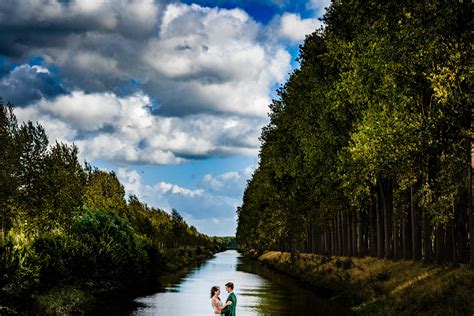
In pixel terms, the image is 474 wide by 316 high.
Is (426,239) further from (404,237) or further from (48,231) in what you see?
(48,231)

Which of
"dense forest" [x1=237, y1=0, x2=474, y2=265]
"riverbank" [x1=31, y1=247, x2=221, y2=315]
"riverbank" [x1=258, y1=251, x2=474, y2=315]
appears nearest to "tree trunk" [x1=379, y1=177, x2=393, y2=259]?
"dense forest" [x1=237, y1=0, x2=474, y2=265]

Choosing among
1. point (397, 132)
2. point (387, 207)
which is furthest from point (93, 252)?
point (397, 132)

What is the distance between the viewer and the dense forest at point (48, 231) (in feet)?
101

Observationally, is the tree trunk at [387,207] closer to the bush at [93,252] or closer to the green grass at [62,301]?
the bush at [93,252]

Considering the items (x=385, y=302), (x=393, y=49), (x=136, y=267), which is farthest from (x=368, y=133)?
(x=136, y=267)

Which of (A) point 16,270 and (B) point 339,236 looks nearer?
(A) point 16,270

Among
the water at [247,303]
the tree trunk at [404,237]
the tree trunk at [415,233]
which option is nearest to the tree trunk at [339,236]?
the water at [247,303]

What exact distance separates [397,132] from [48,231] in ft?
86.2

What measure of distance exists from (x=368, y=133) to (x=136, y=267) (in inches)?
1292

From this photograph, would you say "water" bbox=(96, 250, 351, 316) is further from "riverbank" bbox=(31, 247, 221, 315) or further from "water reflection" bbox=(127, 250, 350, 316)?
"riverbank" bbox=(31, 247, 221, 315)

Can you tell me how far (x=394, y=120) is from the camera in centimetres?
3034

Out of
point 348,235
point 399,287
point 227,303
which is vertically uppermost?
point 348,235

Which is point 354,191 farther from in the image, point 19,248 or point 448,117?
point 19,248

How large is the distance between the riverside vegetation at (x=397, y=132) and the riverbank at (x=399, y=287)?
4.6 inches
